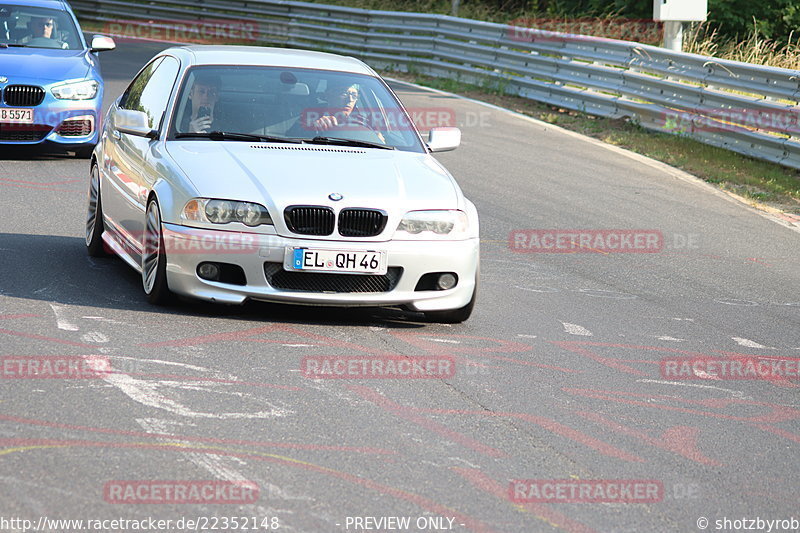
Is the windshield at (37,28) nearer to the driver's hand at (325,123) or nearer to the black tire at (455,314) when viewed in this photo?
the driver's hand at (325,123)

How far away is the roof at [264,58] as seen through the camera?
27.3 feet

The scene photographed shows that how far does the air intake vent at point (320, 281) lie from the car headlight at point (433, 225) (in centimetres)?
24

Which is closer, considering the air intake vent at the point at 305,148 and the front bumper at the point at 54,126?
the air intake vent at the point at 305,148

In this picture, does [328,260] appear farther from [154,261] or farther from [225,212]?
[154,261]

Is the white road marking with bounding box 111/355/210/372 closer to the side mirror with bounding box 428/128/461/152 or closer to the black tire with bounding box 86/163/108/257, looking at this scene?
the black tire with bounding box 86/163/108/257

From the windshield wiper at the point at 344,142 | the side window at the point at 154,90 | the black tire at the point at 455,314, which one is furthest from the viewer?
the side window at the point at 154,90

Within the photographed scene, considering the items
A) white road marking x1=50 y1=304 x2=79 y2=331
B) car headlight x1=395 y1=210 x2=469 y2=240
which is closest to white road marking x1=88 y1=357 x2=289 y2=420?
white road marking x1=50 y1=304 x2=79 y2=331

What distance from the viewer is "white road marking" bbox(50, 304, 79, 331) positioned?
669 cm

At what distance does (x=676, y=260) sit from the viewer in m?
10.4

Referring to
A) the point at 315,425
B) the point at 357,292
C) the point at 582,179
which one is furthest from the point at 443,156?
the point at 315,425

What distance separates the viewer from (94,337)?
652 centimetres

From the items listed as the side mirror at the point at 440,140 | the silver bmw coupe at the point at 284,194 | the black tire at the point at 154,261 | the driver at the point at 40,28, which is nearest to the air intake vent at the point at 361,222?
the silver bmw coupe at the point at 284,194

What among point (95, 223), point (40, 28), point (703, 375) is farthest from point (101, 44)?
point (703, 375)

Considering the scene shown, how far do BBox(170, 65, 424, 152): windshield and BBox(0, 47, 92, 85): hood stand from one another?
5.68m
